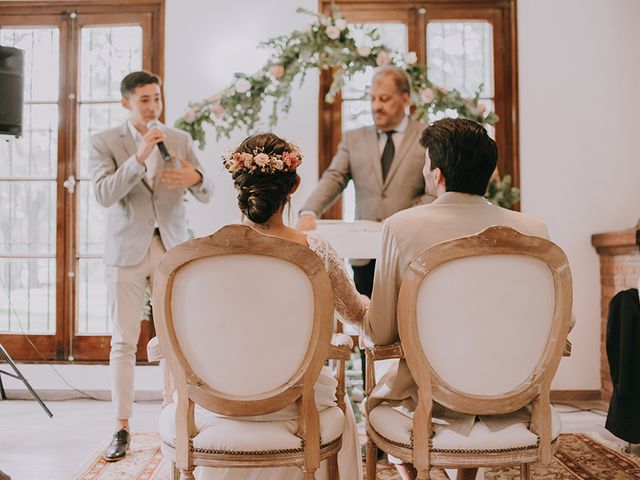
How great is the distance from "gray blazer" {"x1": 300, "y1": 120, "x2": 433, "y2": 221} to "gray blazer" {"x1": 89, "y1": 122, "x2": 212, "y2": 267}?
675 millimetres

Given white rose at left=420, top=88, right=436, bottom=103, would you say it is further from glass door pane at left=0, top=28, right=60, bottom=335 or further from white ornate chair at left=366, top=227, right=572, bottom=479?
glass door pane at left=0, top=28, right=60, bottom=335

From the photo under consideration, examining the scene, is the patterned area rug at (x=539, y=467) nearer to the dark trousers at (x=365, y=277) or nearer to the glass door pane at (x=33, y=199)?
the dark trousers at (x=365, y=277)

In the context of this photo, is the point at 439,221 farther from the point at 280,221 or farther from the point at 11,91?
the point at 11,91

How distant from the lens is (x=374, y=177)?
3164 mm

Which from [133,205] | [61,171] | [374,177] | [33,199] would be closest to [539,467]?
[374,177]

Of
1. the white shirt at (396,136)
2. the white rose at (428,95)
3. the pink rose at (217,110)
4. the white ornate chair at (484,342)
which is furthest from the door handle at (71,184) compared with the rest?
the white ornate chair at (484,342)

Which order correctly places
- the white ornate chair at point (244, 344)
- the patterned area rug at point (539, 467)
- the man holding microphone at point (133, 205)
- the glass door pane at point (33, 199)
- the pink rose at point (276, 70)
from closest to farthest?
the white ornate chair at point (244, 344)
the patterned area rug at point (539, 467)
the man holding microphone at point (133, 205)
the pink rose at point (276, 70)
the glass door pane at point (33, 199)

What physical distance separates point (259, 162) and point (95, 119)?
3.15 m

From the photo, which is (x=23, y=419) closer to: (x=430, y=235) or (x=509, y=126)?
(x=430, y=235)

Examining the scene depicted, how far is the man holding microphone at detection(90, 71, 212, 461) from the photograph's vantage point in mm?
2842

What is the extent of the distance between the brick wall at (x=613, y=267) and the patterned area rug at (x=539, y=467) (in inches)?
44.3

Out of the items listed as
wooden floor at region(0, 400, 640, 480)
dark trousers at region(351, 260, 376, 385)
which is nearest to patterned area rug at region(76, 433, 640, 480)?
wooden floor at region(0, 400, 640, 480)

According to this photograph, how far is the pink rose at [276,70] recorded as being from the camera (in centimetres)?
362

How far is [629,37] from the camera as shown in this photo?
4102 millimetres
